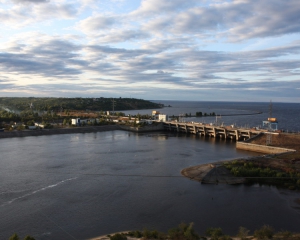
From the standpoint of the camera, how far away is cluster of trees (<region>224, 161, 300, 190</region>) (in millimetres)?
22491

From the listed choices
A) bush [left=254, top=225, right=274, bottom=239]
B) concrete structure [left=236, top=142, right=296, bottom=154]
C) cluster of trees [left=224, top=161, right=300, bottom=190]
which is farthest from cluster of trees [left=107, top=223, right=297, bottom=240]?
concrete structure [left=236, top=142, right=296, bottom=154]

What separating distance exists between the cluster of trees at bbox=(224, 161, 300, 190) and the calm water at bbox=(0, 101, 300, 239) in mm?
1154

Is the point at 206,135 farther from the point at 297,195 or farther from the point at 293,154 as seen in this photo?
the point at 297,195

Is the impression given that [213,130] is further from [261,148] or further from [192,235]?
[192,235]

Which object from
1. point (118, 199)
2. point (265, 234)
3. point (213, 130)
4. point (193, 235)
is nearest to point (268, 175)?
point (265, 234)

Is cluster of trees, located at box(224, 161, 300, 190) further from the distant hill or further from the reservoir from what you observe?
the distant hill

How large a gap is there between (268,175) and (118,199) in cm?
1191

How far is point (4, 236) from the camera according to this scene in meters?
14.8

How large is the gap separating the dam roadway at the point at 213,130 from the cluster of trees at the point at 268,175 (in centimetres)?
1950

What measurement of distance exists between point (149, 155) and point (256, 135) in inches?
641

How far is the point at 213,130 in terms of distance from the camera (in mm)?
51906

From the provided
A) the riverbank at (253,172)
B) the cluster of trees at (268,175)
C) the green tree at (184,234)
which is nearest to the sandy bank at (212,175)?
the riverbank at (253,172)

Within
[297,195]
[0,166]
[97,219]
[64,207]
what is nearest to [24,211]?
[64,207]

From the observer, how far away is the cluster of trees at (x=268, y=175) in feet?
73.8
